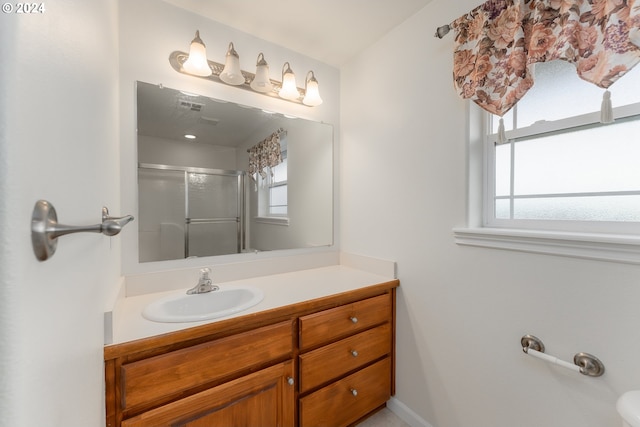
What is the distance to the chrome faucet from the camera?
134cm

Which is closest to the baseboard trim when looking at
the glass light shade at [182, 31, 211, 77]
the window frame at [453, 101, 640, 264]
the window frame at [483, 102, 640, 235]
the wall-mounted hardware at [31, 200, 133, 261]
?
the window frame at [453, 101, 640, 264]

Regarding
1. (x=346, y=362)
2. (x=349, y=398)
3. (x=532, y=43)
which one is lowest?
(x=349, y=398)

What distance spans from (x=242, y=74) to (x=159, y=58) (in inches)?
17.0

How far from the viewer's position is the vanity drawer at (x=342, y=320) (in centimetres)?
124

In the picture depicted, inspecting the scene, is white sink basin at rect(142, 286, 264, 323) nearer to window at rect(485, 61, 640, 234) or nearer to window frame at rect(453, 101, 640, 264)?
window frame at rect(453, 101, 640, 264)

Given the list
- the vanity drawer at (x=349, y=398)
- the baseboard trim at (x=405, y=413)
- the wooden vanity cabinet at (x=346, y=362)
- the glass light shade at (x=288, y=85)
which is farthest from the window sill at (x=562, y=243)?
the glass light shade at (x=288, y=85)

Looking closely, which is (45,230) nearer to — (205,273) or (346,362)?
(205,273)

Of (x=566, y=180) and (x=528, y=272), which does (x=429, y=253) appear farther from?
(x=566, y=180)

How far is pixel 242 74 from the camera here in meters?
1.59

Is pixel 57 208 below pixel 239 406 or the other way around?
the other way around

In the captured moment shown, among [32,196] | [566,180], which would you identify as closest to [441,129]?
[566,180]

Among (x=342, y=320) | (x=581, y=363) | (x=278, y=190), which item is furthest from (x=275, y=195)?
(x=581, y=363)

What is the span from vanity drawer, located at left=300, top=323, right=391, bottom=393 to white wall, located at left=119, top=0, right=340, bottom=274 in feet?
2.35

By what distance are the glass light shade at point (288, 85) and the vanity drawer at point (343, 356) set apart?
154cm
